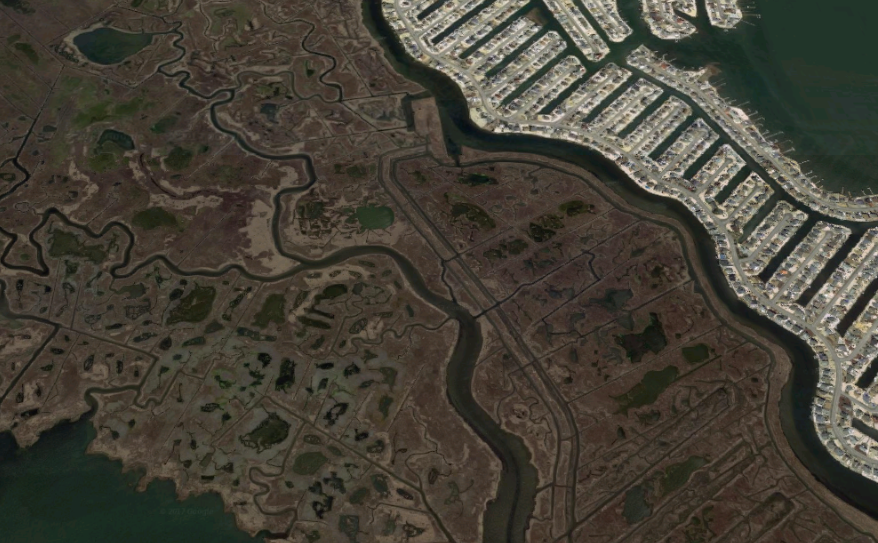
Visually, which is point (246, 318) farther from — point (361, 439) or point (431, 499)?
point (431, 499)

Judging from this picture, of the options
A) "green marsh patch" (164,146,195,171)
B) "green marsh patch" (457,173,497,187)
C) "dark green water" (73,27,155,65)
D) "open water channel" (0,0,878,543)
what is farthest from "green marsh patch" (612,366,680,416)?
"dark green water" (73,27,155,65)

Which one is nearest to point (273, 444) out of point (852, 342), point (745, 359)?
point (745, 359)

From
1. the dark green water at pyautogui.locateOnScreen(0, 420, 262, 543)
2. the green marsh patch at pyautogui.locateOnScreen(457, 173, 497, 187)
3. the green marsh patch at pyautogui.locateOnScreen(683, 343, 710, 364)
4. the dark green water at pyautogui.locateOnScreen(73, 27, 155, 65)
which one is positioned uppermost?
the green marsh patch at pyautogui.locateOnScreen(457, 173, 497, 187)

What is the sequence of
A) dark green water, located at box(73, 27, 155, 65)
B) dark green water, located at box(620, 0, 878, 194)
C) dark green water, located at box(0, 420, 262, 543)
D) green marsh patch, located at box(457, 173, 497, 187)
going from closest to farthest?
dark green water, located at box(0, 420, 262, 543) < green marsh patch, located at box(457, 173, 497, 187) < dark green water, located at box(620, 0, 878, 194) < dark green water, located at box(73, 27, 155, 65)

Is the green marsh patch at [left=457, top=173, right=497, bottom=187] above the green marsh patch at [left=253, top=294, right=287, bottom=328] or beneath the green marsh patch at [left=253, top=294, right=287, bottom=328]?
above

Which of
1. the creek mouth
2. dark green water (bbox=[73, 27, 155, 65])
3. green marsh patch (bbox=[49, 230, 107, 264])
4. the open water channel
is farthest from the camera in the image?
dark green water (bbox=[73, 27, 155, 65])

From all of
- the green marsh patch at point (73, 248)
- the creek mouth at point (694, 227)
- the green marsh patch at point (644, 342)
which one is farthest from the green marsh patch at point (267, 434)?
the creek mouth at point (694, 227)

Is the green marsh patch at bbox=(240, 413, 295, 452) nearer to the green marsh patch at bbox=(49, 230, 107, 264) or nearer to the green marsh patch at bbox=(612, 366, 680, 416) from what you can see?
the green marsh patch at bbox=(49, 230, 107, 264)
